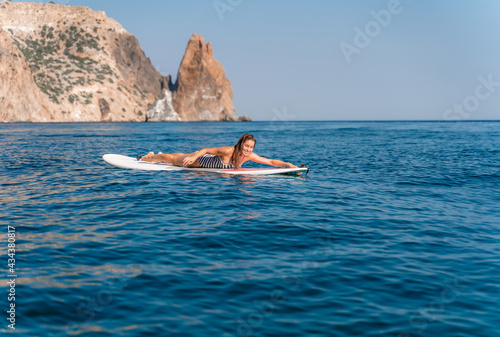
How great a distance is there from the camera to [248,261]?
6.66 metres

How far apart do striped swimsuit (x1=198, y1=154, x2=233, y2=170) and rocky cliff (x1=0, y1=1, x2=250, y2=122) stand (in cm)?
9681

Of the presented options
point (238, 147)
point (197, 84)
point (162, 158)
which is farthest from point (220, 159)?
point (197, 84)

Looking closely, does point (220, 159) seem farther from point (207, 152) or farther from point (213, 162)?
point (207, 152)

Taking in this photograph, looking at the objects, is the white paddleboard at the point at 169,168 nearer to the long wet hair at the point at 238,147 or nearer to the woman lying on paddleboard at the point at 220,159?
the woman lying on paddleboard at the point at 220,159

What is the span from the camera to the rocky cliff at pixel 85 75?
10300cm

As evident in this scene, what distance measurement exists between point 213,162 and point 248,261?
34.2 feet

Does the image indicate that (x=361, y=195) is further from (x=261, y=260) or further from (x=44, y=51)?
(x=44, y=51)

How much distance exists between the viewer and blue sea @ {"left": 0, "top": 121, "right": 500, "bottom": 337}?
4715 mm

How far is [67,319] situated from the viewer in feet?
15.4

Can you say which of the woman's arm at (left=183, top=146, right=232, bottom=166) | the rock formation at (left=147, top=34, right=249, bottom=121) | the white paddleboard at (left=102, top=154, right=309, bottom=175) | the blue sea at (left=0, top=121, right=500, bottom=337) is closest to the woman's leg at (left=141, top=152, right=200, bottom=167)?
the white paddleboard at (left=102, top=154, right=309, bottom=175)

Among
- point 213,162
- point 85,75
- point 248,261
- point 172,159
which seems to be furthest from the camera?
point 85,75

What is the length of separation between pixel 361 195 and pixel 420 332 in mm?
8756

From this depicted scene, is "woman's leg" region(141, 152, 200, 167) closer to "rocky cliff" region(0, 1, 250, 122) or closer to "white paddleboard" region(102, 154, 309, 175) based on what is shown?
"white paddleboard" region(102, 154, 309, 175)

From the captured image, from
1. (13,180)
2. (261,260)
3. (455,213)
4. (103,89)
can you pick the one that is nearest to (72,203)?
(13,180)
